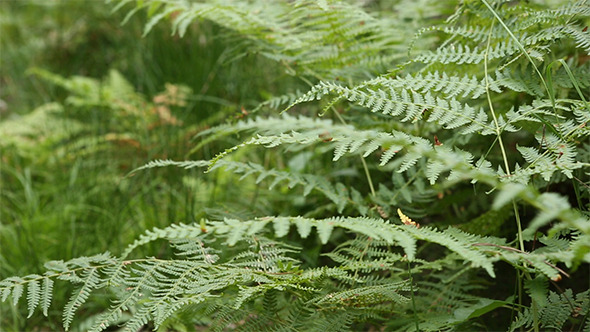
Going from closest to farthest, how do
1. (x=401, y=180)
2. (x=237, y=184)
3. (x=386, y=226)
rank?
(x=386, y=226) → (x=401, y=180) → (x=237, y=184)

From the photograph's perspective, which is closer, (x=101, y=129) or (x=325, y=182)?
(x=325, y=182)

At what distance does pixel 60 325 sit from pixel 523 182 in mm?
1626

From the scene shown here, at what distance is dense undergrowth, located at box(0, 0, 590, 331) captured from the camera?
3.59 ft

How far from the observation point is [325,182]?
5.41ft

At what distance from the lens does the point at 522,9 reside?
1.53 metres

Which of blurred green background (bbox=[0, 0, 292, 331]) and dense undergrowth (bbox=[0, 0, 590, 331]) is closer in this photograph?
dense undergrowth (bbox=[0, 0, 590, 331])

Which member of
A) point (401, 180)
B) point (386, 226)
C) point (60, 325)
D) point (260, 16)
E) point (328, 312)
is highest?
point (260, 16)

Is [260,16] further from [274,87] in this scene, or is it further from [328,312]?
[274,87]

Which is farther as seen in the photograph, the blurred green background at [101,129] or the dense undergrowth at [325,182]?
the blurred green background at [101,129]

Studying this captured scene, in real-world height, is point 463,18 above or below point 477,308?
above

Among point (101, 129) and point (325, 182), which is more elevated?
point (325, 182)

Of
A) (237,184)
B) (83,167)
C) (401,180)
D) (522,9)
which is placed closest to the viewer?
(522,9)

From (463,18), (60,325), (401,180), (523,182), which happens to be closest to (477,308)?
(523,182)

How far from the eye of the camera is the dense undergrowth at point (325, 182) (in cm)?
110
